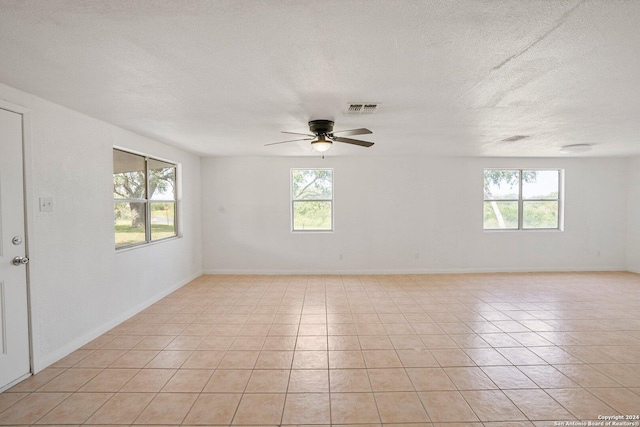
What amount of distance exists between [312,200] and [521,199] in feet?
14.3

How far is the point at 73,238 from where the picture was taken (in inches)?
119

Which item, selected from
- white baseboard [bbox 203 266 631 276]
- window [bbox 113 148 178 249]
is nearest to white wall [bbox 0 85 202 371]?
window [bbox 113 148 178 249]

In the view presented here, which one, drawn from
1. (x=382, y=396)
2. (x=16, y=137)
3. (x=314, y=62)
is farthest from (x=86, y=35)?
(x=382, y=396)

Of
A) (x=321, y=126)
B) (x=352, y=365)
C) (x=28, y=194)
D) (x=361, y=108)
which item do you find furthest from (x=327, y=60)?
(x=28, y=194)

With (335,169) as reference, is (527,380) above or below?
below

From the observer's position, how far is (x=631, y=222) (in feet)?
20.7

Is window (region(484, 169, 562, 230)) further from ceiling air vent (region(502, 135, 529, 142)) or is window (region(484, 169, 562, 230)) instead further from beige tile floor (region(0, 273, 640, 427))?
beige tile floor (region(0, 273, 640, 427))

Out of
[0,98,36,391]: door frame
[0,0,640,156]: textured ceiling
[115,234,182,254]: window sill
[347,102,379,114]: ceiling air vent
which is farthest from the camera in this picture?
[115,234,182,254]: window sill

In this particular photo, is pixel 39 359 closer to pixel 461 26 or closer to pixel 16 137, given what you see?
pixel 16 137

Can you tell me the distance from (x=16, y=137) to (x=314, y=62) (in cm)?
247

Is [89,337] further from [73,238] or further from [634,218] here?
[634,218]

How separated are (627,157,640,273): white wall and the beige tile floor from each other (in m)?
2.42

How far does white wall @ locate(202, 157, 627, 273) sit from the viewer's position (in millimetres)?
6184

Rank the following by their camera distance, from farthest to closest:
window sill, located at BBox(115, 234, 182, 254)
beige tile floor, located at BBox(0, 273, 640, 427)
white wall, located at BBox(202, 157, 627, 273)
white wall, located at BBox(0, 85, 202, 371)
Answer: white wall, located at BBox(202, 157, 627, 273)
window sill, located at BBox(115, 234, 182, 254)
white wall, located at BBox(0, 85, 202, 371)
beige tile floor, located at BBox(0, 273, 640, 427)
